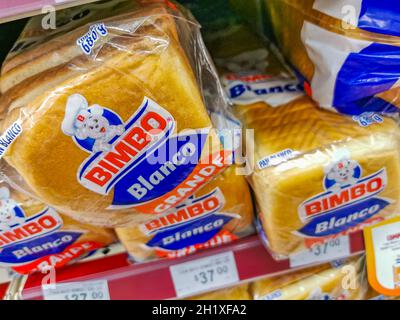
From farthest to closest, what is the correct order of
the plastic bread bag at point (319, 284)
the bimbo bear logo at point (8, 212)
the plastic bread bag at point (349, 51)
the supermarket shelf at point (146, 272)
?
the plastic bread bag at point (319, 284), the supermarket shelf at point (146, 272), the bimbo bear logo at point (8, 212), the plastic bread bag at point (349, 51)

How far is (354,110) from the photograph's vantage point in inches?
32.3

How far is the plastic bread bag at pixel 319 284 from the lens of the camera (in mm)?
1097

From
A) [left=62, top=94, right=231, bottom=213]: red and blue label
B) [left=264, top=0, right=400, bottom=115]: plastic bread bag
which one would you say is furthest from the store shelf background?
[left=264, top=0, right=400, bottom=115]: plastic bread bag

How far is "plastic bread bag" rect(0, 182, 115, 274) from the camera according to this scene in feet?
2.71

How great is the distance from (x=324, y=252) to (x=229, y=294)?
10.7 inches

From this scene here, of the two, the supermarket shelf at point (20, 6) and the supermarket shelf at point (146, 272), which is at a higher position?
the supermarket shelf at point (20, 6)

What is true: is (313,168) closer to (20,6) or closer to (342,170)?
(342,170)

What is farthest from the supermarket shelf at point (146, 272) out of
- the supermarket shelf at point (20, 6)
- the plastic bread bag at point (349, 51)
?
the supermarket shelf at point (20, 6)

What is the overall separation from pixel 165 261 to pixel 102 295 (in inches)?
6.1

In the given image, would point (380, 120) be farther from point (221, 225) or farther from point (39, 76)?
point (39, 76)

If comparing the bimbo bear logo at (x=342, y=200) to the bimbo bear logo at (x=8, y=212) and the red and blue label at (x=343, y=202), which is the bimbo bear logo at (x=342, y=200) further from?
the bimbo bear logo at (x=8, y=212)

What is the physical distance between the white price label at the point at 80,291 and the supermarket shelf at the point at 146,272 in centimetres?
1

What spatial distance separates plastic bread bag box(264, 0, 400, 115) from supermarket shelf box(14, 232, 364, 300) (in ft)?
1.14

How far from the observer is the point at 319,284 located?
1.10 m
